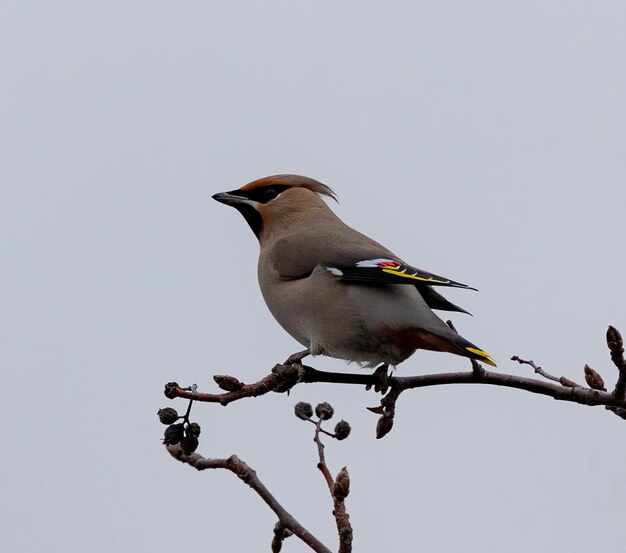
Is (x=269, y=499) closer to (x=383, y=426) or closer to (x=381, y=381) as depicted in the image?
(x=383, y=426)

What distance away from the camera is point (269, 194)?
16.3ft

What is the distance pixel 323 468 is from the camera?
9.71 feet

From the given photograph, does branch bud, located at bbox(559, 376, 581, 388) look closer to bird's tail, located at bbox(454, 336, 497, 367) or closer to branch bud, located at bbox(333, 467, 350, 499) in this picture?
bird's tail, located at bbox(454, 336, 497, 367)

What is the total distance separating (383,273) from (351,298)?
18cm

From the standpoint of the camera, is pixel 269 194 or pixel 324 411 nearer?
pixel 324 411

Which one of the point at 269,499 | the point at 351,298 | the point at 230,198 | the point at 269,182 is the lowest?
the point at 269,499

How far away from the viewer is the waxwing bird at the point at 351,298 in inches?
149

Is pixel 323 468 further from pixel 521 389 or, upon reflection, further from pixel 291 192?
pixel 291 192

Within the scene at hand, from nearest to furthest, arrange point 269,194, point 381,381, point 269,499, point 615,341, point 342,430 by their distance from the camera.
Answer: point 269,499 < point 615,341 < point 342,430 < point 381,381 < point 269,194

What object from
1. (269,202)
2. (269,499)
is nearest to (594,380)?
(269,499)

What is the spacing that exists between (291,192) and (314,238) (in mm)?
592

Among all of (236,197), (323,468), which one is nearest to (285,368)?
(323,468)

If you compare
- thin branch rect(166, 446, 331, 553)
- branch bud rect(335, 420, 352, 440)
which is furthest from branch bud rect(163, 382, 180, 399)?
branch bud rect(335, 420, 352, 440)

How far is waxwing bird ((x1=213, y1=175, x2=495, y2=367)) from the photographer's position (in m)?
3.80
